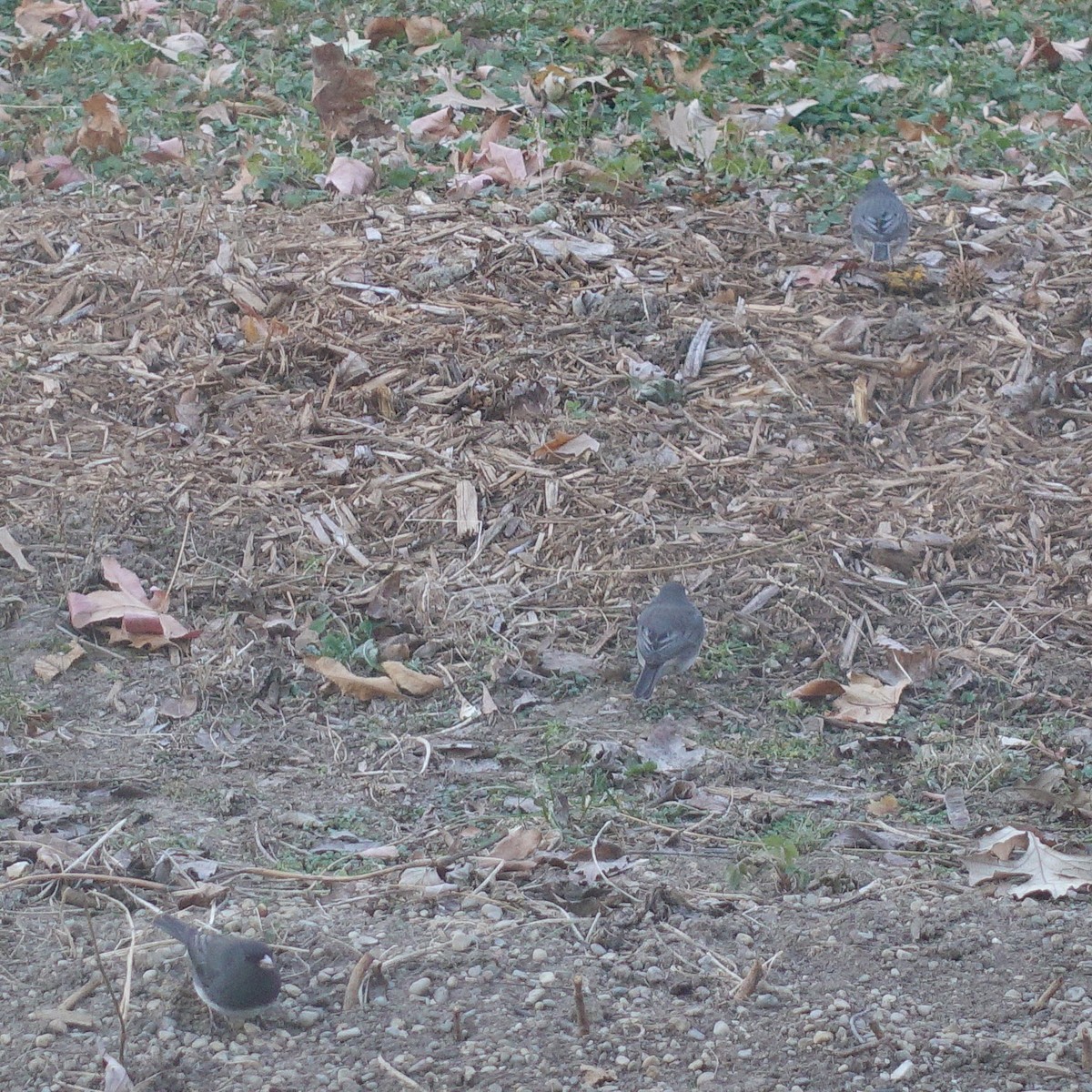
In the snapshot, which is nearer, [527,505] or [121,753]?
[121,753]

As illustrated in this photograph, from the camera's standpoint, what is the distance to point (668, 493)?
531 cm

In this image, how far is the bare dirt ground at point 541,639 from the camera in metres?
3.06

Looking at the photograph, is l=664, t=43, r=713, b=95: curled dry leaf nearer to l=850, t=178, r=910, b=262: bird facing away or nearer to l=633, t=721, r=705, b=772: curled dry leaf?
l=850, t=178, r=910, b=262: bird facing away

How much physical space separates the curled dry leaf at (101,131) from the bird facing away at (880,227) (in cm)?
359

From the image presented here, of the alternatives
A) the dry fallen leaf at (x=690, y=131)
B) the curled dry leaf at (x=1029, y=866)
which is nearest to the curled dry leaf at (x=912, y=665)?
the curled dry leaf at (x=1029, y=866)

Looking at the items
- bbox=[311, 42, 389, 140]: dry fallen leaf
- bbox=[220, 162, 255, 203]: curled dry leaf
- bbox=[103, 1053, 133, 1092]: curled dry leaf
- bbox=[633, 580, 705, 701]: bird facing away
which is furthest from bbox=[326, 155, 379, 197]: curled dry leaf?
bbox=[103, 1053, 133, 1092]: curled dry leaf

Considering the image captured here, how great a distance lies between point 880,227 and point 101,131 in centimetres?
380

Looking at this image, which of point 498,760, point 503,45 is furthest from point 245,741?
point 503,45

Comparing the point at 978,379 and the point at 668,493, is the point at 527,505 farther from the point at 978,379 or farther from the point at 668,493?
the point at 978,379

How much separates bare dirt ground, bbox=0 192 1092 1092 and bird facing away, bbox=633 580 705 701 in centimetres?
14

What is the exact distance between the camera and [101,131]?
7387 mm

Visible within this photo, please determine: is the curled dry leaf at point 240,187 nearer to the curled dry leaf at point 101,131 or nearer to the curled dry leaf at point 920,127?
the curled dry leaf at point 101,131

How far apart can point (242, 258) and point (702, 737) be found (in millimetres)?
3151

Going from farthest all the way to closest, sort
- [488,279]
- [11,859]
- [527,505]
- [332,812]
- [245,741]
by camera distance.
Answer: [488,279] < [527,505] < [245,741] < [332,812] < [11,859]
